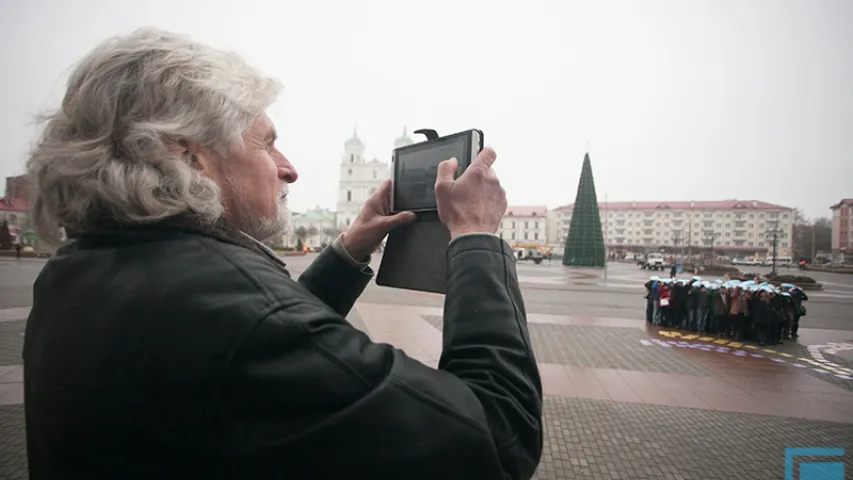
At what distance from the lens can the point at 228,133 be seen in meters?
1.05

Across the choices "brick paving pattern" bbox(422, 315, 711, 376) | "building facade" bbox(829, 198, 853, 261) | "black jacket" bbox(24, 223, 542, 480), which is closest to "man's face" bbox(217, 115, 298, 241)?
"black jacket" bbox(24, 223, 542, 480)

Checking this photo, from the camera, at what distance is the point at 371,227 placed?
1596 millimetres

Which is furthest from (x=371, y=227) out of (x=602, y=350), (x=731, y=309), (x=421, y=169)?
(x=731, y=309)

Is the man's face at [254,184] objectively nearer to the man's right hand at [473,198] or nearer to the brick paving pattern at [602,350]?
the man's right hand at [473,198]

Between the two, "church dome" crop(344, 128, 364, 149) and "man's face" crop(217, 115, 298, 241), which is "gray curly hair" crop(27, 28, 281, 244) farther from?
"church dome" crop(344, 128, 364, 149)

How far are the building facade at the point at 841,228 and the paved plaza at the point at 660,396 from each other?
47641mm

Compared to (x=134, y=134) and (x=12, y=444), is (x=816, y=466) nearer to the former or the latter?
(x=134, y=134)

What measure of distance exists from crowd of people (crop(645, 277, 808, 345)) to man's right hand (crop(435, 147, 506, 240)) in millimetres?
10923

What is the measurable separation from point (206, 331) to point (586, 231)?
61.7 m

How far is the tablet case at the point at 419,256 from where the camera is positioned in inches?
54.8

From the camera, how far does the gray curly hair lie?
93 cm

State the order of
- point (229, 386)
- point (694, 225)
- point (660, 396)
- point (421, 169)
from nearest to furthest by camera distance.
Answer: point (229, 386) → point (421, 169) → point (660, 396) → point (694, 225)

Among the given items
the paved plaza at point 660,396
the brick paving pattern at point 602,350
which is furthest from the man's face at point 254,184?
the brick paving pattern at point 602,350

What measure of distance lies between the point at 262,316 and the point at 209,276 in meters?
0.13
